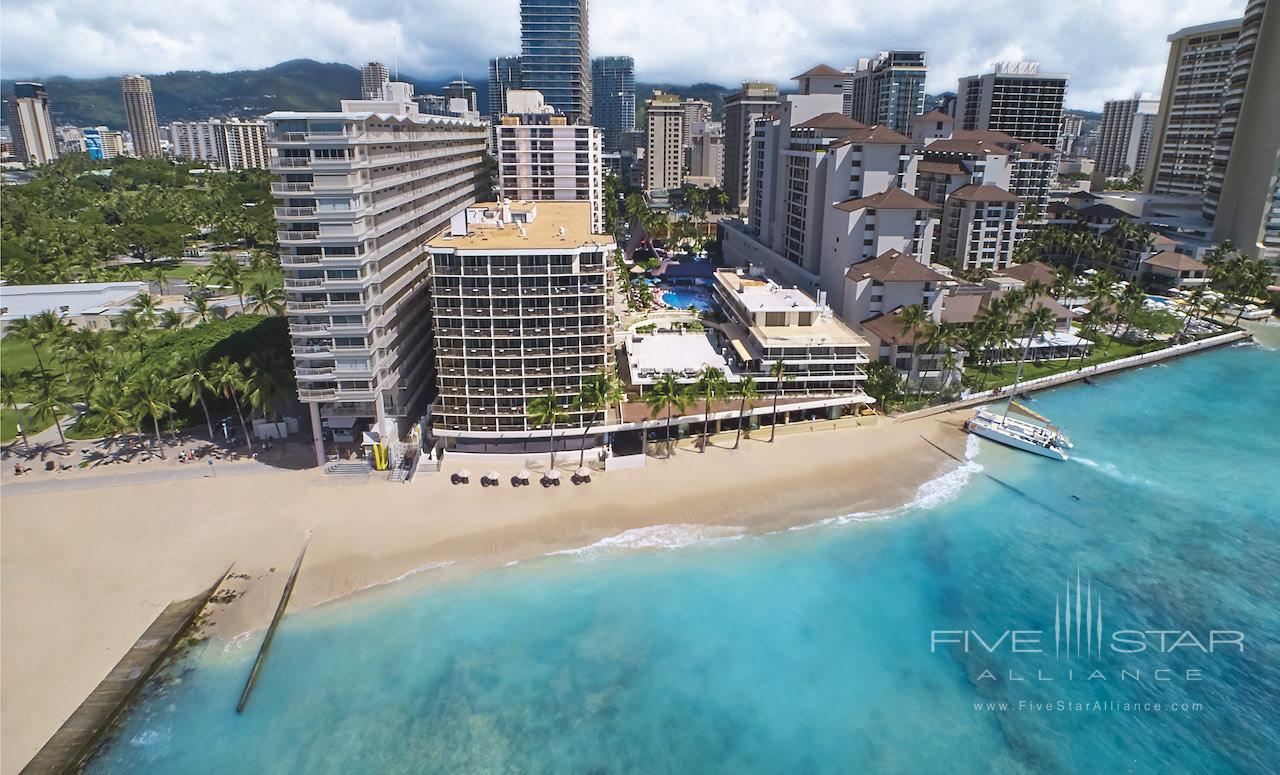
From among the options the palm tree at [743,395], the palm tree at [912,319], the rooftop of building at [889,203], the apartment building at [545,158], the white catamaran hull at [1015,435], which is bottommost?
the white catamaran hull at [1015,435]

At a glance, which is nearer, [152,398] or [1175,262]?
[152,398]

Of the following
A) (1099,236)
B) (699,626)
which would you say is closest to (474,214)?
(699,626)

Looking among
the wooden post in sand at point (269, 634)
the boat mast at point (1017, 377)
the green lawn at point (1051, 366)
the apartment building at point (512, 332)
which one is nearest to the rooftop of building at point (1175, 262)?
the green lawn at point (1051, 366)

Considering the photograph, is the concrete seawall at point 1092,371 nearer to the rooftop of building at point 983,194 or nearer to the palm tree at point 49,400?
the rooftop of building at point 983,194

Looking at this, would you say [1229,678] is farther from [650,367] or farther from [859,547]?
[650,367]

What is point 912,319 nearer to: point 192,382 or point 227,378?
point 227,378

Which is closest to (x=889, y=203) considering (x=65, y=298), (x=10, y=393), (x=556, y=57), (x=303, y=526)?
(x=303, y=526)
